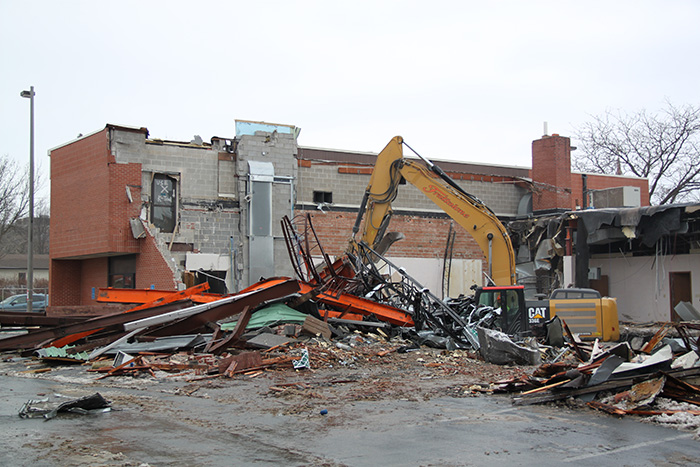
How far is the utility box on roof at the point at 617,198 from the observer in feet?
107

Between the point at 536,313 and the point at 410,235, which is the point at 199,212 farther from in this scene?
the point at 536,313

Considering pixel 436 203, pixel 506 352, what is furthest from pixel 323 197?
pixel 506 352

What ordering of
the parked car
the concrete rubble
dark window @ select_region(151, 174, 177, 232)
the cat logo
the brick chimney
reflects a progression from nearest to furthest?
the concrete rubble < the cat logo < dark window @ select_region(151, 174, 177, 232) < the brick chimney < the parked car

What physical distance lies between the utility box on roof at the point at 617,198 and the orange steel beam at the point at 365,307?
1973cm

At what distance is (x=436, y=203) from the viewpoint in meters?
19.4

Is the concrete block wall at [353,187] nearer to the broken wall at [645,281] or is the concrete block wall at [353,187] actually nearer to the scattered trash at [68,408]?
the broken wall at [645,281]

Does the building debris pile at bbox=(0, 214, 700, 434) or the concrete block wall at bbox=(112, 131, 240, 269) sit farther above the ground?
the concrete block wall at bbox=(112, 131, 240, 269)

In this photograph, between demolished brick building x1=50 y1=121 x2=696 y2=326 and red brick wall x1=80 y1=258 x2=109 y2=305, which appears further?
red brick wall x1=80 y1=258 x2=109 y2=305

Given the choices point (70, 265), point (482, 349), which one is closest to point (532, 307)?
point (482, 349)

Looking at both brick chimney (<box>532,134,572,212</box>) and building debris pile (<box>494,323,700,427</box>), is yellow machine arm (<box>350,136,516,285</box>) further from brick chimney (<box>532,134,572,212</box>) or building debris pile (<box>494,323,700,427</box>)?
brick chimney (<box>532,134,572,212</box>)

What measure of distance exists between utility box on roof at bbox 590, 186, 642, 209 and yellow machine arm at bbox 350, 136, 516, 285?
1663 centimetres

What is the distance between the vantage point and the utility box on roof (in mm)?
32750

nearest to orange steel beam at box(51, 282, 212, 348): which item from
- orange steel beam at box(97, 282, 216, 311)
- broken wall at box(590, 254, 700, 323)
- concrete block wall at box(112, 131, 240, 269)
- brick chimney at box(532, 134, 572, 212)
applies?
orange steel beam at box(97, 282, 216, 311)

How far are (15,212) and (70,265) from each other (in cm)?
1723
